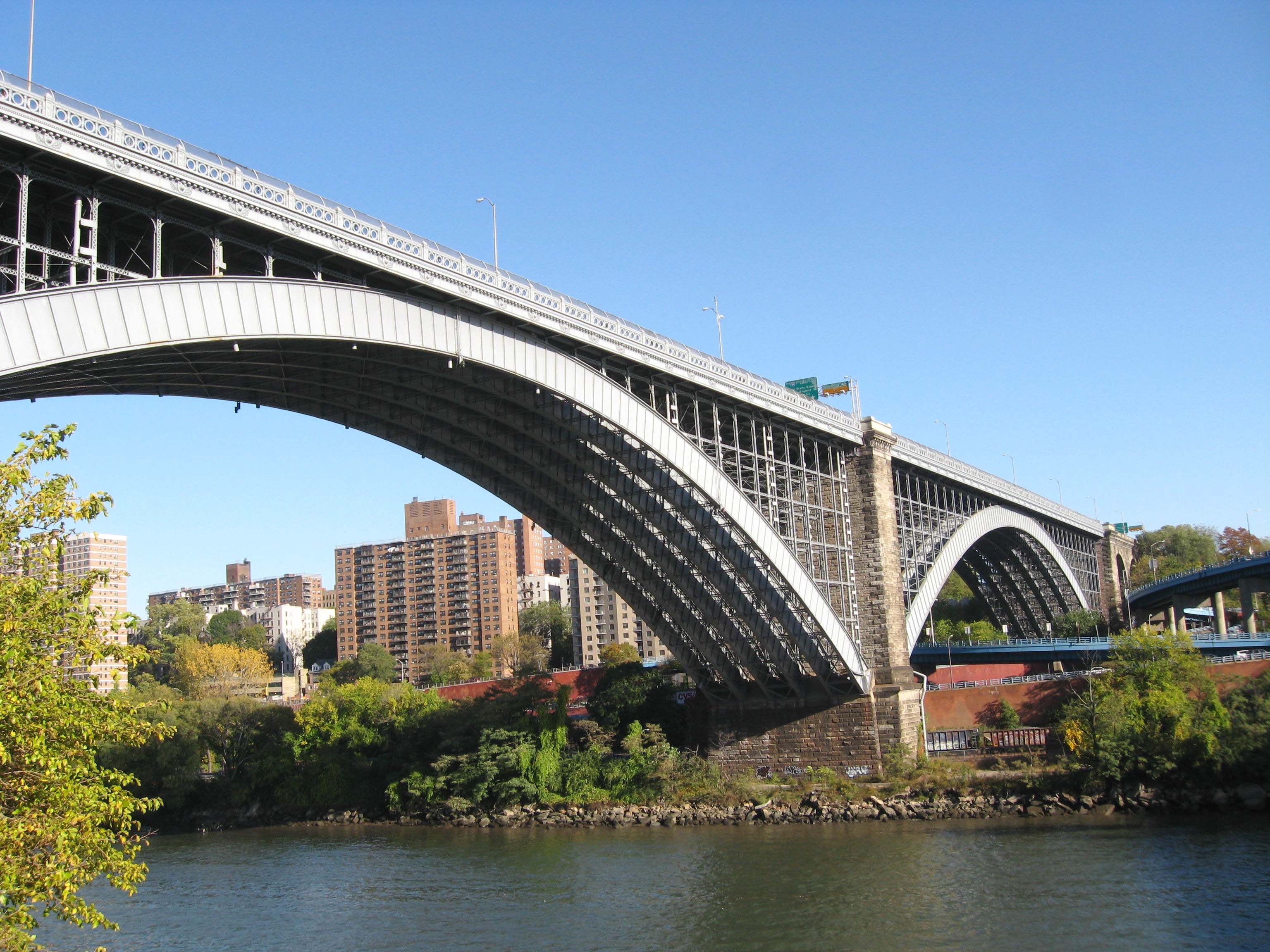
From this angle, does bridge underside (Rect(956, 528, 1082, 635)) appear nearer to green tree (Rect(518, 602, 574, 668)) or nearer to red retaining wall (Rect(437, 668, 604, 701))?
red retaining wall (Rect(437, 668, 604, 701))

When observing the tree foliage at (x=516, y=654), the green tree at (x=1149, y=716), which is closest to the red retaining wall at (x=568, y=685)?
the green tree at (x=1149, y=716)

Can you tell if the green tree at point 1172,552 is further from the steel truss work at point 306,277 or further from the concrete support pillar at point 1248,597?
the steel truss work at point 306,277

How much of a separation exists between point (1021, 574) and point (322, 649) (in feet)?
355

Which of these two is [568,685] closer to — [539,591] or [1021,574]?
[1021,574]

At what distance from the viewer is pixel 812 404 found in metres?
49.2

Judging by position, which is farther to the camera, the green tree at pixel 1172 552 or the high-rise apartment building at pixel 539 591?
the high-rise apartment building at pixel 539 591

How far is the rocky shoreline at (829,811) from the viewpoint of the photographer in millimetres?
42281

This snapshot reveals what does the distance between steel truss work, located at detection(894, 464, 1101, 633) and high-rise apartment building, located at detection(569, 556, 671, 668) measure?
5654 cm

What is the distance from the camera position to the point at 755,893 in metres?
33.2

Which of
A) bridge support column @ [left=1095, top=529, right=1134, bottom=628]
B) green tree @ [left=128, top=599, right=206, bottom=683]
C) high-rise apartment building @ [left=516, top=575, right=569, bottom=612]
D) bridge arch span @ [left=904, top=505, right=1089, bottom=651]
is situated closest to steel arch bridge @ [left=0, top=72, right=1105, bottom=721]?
bridge arch span @ [left=904, top=505, right=1089, bottom=651]

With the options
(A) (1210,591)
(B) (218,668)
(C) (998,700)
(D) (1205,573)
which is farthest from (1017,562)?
(B) (218,668)

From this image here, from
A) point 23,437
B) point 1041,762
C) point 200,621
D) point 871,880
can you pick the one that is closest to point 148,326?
point 23,437

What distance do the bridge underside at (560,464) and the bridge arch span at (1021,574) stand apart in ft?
89.3

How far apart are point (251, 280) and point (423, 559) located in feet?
454
